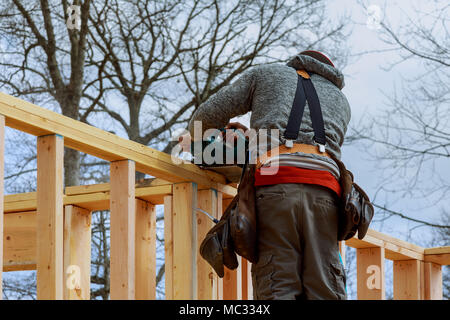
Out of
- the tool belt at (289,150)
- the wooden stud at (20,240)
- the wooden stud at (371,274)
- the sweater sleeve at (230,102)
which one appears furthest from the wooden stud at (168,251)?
the wooden stud at (371,274)

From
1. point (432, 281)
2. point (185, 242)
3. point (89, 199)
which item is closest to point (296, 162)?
point (185, 242)

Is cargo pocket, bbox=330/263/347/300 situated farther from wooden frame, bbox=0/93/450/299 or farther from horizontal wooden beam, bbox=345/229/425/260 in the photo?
horizontal wooden beam, bbox=345/229/425/260

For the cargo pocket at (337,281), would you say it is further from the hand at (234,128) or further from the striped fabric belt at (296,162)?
the hand at (234,128)

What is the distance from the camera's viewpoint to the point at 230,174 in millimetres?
4703

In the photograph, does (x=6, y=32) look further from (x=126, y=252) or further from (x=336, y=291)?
(x=336, y=291)

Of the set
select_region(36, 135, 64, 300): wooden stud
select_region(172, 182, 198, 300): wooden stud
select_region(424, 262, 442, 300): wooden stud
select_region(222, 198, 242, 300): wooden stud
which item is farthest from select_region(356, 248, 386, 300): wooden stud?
select_region(36, 135, 64, 300): wooden stud

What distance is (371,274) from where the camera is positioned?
21.5 feet

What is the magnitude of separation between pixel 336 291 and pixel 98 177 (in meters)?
8.91

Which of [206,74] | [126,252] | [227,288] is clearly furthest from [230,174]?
[206,74]

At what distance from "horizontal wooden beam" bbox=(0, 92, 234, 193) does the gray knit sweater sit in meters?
0.37

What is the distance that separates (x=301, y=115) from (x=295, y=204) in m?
0.47

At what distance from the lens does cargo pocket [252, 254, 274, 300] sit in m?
3.48

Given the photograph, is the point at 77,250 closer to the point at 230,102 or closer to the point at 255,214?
the point at 230,102

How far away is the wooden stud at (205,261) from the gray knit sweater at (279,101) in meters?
0.71
